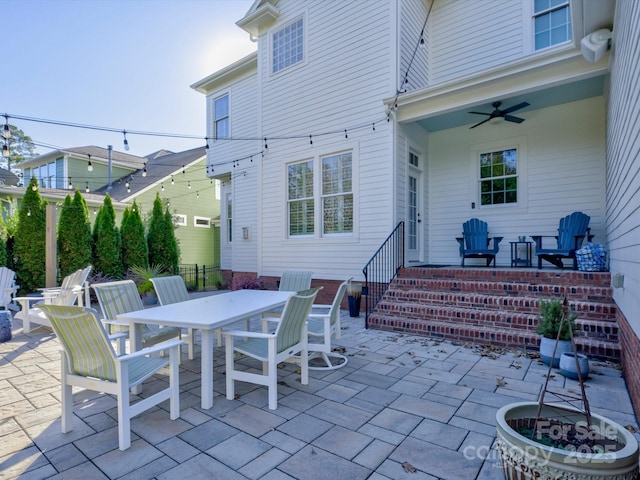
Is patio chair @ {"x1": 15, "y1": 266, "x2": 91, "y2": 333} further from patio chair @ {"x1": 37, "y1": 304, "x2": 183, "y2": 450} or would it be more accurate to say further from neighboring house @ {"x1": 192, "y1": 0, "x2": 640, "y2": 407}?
neighboring house @ {"x1": 192, "y1": 0, "x2": 640, "y2": 407}

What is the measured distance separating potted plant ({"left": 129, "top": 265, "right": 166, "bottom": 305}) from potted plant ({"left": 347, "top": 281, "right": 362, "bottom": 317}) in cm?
419

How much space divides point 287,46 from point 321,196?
391 centimetres

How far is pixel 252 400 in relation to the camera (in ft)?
10.1

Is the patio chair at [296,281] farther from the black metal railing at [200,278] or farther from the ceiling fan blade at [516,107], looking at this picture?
the black metal railing at [200,278]

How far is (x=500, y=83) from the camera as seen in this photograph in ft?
18.3

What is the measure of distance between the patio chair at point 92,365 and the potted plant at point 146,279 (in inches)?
199

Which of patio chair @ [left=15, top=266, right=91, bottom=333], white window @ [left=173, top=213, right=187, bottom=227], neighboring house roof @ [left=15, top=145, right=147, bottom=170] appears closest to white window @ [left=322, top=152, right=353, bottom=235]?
patio chair @ [left=15, top=266, right=91, bottom=333]

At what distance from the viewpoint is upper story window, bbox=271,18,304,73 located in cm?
816

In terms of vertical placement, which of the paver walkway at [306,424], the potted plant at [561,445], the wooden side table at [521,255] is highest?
the wooden side table at [521,255]

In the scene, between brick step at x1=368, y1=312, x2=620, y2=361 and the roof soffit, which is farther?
the roof soffit

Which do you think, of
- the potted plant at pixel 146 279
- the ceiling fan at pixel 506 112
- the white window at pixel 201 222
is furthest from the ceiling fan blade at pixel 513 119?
the white window at pixel 201 222

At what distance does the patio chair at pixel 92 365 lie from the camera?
2.28 m

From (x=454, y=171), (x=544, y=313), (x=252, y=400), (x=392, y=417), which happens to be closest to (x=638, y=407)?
(x=544, y=313)

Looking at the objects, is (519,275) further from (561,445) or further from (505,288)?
(561,445)
